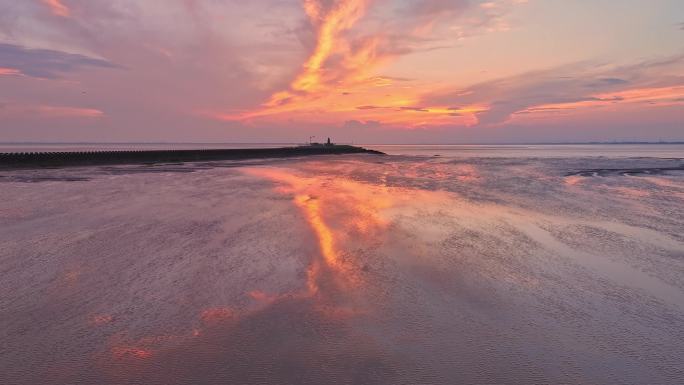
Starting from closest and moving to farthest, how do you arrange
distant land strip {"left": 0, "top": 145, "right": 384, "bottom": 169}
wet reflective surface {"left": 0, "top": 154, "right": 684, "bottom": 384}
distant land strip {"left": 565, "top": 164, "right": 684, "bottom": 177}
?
wet reflective surface {"left": 0, "top": 154, "right": 684, "bottom": 384} < distant land strip {"left": 565, "top": 164, "right": 684, "bottom": 177} < distant land strip {"left": 0, "top": 145, "right": 384, "bottom": 169}

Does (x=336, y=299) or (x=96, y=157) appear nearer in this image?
(x=336, y=299)

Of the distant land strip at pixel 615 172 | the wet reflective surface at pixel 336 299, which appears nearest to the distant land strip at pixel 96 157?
the wet reflective surface at pixel 336 299

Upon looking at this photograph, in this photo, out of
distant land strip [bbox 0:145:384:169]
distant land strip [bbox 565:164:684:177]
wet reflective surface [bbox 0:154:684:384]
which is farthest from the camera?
distant land strip [bbox 0:145:384:169]

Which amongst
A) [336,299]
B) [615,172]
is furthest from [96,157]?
[615,172]

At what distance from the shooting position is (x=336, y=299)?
228 inches

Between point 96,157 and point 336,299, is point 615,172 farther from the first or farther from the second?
point 96,157

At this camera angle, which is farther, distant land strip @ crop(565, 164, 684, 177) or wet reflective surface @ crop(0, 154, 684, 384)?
distant land strip @ crop(565, 164, 684, 177)

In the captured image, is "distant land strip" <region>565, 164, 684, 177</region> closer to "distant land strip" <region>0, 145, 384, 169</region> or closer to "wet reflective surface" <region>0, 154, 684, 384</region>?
"wet reflective surface" <region>0, 154, 684, 384</region>

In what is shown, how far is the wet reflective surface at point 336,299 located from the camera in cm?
396

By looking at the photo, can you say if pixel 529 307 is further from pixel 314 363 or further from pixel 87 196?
pixel 87 196

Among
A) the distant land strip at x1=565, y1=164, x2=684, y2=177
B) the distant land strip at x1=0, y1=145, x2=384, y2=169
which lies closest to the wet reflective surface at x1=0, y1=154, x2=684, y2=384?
the distant land strip at x1=565, y1=164, x2=684, y2=177

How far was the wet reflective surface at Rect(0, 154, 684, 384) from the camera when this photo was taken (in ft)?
13.0

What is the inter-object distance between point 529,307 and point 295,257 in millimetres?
4276

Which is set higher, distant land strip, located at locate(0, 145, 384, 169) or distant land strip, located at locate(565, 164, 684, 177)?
distant land strip, located at locate(0, 145, 384, 169)
